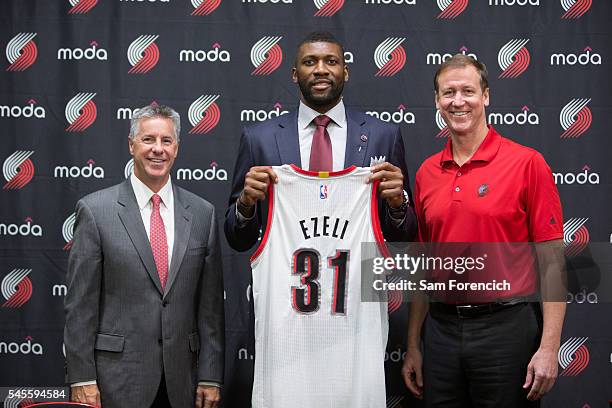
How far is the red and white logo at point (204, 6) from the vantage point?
347cm

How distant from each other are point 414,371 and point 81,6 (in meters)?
2.56

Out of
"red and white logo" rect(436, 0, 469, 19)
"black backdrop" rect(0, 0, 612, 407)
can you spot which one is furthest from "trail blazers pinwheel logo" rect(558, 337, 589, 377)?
"red and white logo" rect(436, 0, 469, 19)

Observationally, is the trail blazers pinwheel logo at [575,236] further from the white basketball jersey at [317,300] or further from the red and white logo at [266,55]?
the red and white logo at [266,55]

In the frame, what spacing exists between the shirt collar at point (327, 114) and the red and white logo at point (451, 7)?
112 cm

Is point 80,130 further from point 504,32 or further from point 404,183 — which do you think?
point 504,32

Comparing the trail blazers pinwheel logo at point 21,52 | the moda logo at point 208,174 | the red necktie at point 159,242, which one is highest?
the trail blazers pinwheel logo at point 21,52

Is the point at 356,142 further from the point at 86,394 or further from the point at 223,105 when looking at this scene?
the point at 86,394

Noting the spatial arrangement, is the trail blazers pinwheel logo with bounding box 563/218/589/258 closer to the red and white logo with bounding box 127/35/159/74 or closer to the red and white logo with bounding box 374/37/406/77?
the red and white logo with bounding box 374/37/406/77

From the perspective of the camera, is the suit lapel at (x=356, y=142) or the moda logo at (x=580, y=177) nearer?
the suit lapel at (x=356, y=142)

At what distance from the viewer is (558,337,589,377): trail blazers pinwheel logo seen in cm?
343

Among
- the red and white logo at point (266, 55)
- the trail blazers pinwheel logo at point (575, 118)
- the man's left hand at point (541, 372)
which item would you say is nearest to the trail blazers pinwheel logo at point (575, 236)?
the trail blazers pinwheel logo at point (575, 118)

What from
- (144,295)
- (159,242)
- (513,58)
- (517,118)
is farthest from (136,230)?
(513,58)

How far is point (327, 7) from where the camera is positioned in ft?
11.4

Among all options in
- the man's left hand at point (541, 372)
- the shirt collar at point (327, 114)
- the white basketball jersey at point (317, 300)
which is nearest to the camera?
the man's left hand at point (541, 372)
